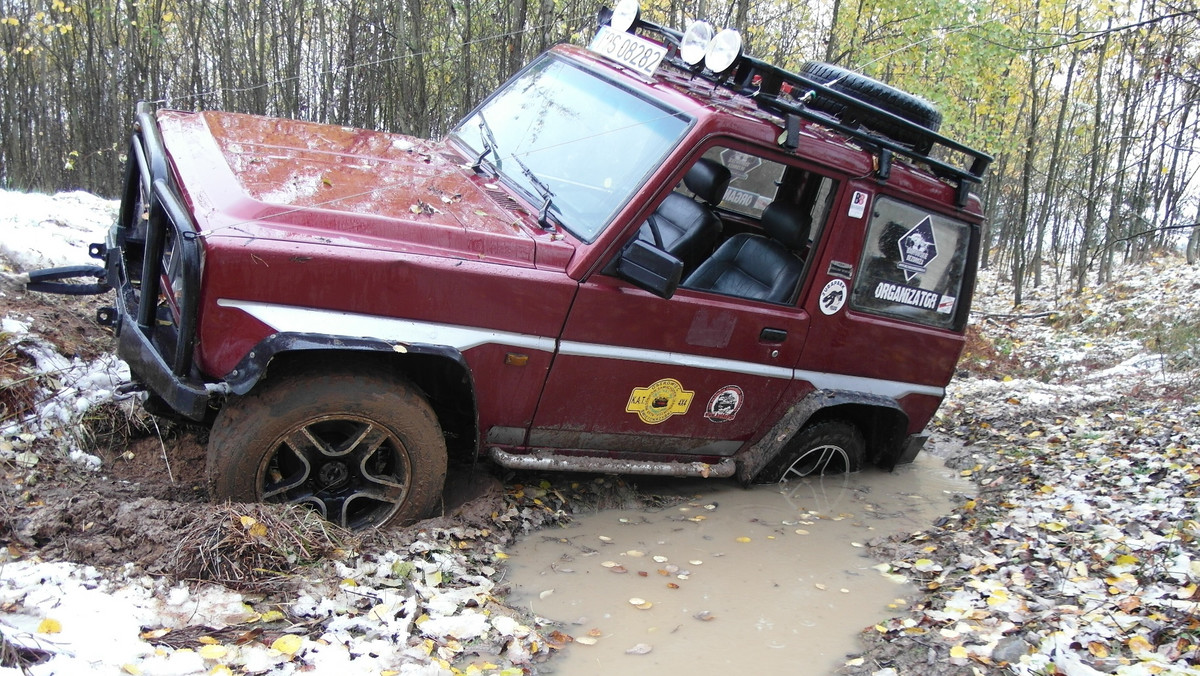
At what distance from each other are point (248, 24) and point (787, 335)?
12.2 metres

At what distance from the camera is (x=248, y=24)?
13.5 m

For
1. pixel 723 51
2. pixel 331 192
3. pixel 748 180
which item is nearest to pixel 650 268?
pixel 723 51

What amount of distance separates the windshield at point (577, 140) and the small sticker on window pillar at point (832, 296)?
3.83 feet

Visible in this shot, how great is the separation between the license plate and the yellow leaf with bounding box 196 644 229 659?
3.13 m

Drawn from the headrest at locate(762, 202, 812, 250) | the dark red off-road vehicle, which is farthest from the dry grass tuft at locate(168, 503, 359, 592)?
the headrest at locate(762, 202, 812, 250)

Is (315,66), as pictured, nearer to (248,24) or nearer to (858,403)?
(248,24)

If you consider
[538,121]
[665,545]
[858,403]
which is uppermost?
[538,121]

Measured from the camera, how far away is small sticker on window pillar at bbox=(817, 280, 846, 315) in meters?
A: 4.38

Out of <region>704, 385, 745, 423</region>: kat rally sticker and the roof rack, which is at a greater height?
the roof rack

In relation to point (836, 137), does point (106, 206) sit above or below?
below

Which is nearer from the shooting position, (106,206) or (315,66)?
(106,206)

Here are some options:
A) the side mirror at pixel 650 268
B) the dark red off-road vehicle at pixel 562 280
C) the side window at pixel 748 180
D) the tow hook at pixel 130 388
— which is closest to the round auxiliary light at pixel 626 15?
the dark red off-road vehicle at pixel 562 280

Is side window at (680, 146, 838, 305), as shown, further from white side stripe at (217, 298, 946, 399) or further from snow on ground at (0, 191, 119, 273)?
snow on ground at (0, 191, 119, 273)

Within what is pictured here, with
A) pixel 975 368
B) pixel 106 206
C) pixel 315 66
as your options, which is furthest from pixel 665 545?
pixel 315 66
